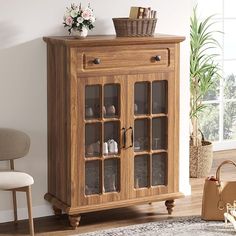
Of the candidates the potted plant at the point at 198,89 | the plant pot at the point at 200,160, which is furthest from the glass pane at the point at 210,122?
the plant pot at the point at 200,160

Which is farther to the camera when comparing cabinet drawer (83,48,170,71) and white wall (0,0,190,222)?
white wall (0,0,190,222)

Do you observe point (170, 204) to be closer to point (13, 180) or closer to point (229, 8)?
point (13, 180)

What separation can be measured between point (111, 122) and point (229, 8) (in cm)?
227

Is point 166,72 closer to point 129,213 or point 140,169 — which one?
point 140,169

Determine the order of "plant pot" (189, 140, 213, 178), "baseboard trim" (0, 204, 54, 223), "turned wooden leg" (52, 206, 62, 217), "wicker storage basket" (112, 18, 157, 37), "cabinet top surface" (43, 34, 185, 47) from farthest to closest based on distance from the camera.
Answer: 1. "plant pot" (189, 140, 213, 178)
2. "turned wooden leg" (52, 206, 62, 217)
3. "baseboard trim" (0, 204, 54, 223)
4. "wicker storage basket" (112, 18, 157, 37)
5. "cabinet top surface" (43, 34, 185, 47)

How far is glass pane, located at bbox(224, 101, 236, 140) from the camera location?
704cm

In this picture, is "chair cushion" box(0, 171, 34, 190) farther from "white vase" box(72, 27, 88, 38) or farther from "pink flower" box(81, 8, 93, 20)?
"pink flower" box(81, 8, 93, 20)

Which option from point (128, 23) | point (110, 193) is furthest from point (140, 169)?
point (128, 23)

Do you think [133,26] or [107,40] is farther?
[133,26]

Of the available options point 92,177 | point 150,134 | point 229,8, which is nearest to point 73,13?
point 150,134

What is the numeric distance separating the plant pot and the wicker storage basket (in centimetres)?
155

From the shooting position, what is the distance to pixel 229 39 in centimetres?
689

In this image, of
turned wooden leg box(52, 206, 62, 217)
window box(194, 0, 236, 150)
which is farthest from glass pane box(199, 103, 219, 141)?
turned wooden leg box(52, 206, 62, 217)

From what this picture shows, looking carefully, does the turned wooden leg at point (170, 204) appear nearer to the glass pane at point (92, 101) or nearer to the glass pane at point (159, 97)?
the glass pane at point (159, 97)
